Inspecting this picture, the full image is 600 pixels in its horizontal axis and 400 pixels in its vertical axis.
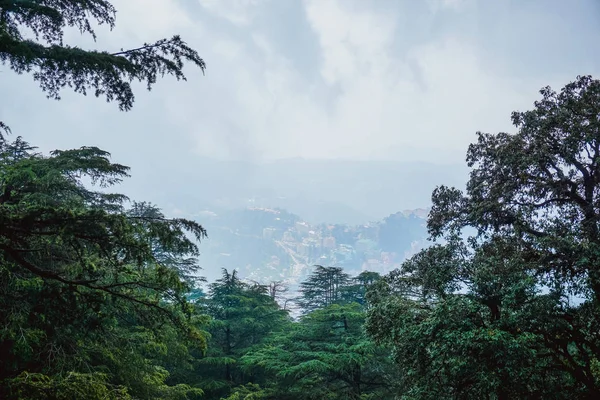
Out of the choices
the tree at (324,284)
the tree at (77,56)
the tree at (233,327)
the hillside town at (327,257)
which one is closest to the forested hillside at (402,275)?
the tree at (77,56)

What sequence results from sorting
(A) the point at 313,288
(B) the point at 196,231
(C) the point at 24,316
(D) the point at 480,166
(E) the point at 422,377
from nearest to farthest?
1. (B) the point at 196,231
2. (C) the point at 24,316
3. (E) the point at 422,377
4. (D) the point at 480,166
5. (A) the point at 313,288

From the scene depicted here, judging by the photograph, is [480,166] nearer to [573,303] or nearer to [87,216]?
[573,303]

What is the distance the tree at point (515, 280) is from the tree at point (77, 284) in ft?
14.5

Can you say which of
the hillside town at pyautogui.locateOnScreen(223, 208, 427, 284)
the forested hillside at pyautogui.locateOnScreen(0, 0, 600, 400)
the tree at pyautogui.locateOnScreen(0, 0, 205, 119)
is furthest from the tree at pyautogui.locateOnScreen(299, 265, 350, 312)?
the hillside town at pyautogui.locateOnScreen(223, 208, 427, 284)

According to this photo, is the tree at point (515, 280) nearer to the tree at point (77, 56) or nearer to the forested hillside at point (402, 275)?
the forested hillside at point (402, 275)

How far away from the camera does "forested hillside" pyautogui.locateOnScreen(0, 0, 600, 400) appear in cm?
362

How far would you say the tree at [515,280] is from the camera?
5.90m

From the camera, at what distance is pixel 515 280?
633cm

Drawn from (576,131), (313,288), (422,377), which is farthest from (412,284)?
(313,288)


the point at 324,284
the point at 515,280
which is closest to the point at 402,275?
the point at 515,280

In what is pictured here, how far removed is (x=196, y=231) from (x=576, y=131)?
734 cm

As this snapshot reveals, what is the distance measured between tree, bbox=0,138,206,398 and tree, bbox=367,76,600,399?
443 centimetres

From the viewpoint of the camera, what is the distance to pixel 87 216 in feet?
9.99

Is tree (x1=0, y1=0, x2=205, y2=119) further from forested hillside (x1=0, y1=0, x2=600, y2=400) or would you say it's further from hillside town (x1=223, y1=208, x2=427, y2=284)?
hillside town (x1=223, y1=208, x2=427, y2=284)
